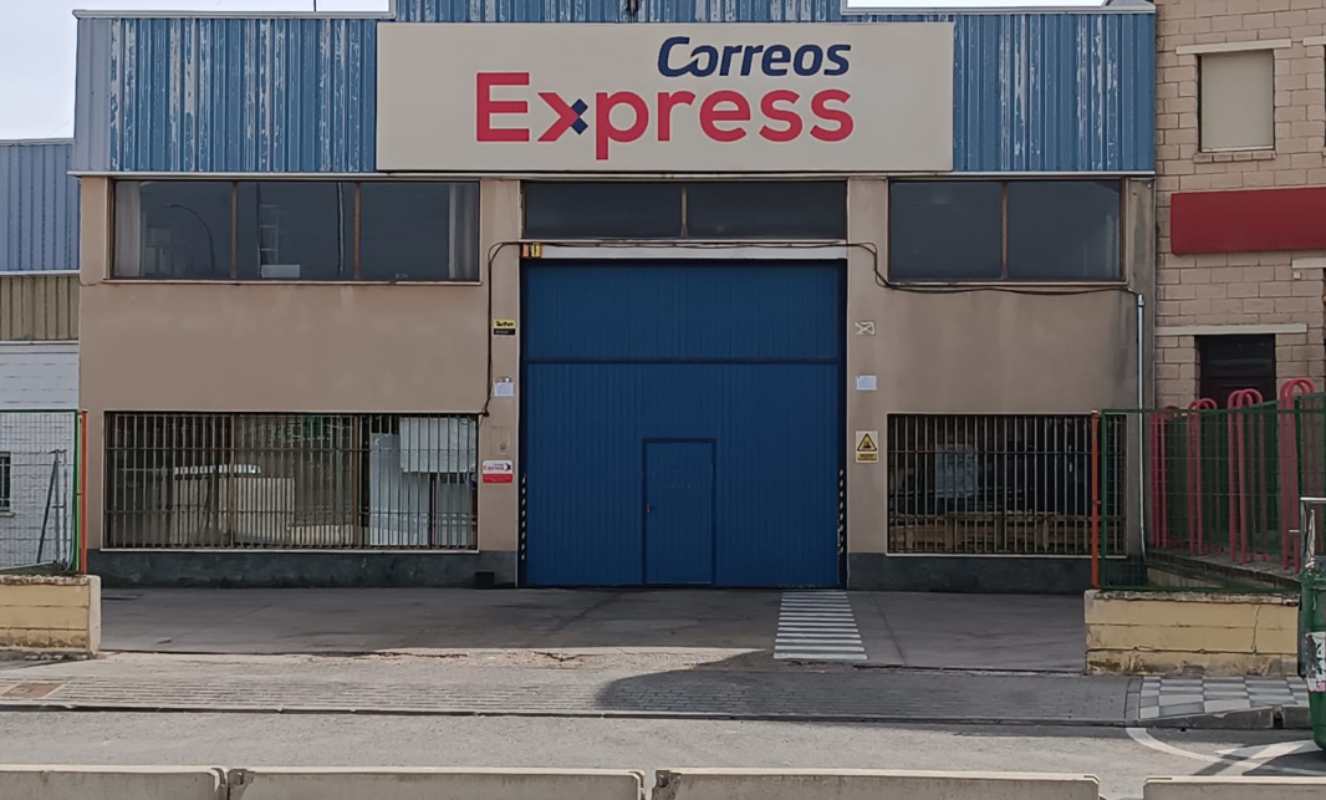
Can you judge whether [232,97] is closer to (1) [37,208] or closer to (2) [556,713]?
(1) [37,208]

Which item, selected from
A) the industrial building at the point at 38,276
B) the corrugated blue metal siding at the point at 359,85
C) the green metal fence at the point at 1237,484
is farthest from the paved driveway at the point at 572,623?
the industrial building at the point at 38,276

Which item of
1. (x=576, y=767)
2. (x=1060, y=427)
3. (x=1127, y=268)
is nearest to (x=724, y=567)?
(x=1060, y=427)

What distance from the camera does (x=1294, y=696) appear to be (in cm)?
1335

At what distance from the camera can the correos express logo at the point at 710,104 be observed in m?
23.2

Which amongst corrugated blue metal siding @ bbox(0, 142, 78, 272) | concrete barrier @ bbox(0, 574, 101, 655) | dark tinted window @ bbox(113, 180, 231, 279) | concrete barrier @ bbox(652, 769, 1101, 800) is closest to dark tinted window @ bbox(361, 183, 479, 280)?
dark tinted window @ bbox(113, 180, 231, 279)

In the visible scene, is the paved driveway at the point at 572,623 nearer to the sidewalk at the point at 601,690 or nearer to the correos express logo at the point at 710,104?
the sidewalk at the point at 601,690

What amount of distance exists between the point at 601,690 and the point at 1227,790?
7241 mm

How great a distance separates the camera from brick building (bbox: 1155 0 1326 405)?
22.6 m

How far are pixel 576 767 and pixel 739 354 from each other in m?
13.4

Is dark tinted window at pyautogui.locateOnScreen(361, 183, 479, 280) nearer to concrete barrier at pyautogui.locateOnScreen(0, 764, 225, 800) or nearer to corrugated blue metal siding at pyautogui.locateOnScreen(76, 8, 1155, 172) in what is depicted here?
corrugated blue metal siding at pyautogui.locateOnScreen(76, 8, 1155, 172)

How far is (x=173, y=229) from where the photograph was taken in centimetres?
2384

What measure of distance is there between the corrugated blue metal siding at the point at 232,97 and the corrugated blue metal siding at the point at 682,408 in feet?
11.0

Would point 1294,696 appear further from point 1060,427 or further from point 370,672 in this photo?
point 1060,427

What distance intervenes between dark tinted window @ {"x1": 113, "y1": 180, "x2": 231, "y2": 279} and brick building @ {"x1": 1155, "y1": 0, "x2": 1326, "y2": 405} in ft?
42.1
